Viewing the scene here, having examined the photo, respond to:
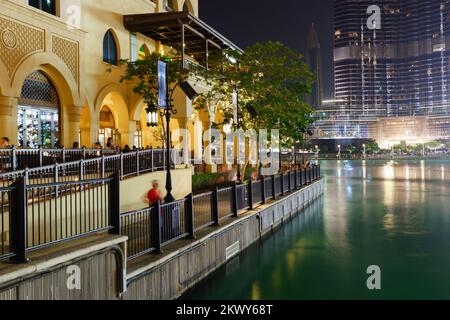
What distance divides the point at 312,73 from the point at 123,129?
407 inches

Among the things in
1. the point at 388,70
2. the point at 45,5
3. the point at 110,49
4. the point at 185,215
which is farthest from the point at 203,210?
the point at 388,70

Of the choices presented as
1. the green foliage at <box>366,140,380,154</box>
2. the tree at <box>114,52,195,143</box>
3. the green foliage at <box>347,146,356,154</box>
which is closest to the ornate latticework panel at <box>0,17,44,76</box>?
the tree at <box>114,52,195,143</box>

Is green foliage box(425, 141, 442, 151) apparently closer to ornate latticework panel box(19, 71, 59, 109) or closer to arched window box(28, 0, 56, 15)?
ornate latticework panel box(19, 71, 59, 109)

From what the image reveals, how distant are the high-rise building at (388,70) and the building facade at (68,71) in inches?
6543

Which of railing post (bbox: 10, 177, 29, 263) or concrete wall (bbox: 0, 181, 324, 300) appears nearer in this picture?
concrete wall (bbox: 0, 181, 324, 300)

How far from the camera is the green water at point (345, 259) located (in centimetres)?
1094

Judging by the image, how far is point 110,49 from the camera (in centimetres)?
2295

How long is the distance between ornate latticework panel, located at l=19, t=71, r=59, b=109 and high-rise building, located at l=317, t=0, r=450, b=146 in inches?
6746

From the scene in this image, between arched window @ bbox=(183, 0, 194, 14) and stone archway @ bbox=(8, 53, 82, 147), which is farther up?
arched window @ bbox=(183, 0, 194, 14)

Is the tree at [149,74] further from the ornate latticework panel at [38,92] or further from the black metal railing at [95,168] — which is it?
the black metal railing at [95,168]

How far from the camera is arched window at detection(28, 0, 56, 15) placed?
18359 millimetres

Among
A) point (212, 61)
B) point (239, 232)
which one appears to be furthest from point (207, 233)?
point (212, 61)

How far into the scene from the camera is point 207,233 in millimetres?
11242

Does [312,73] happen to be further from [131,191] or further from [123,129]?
[131,191]
